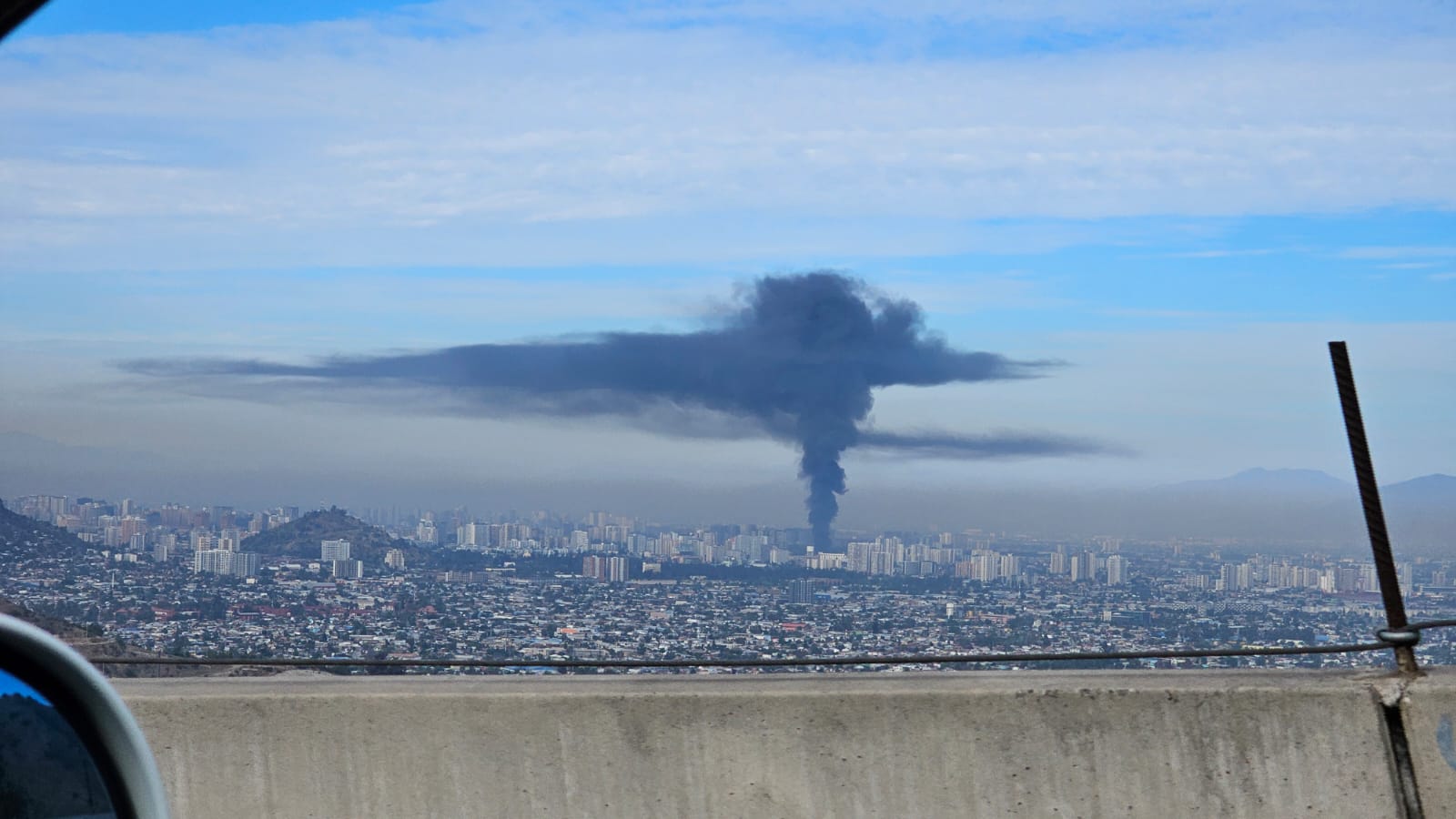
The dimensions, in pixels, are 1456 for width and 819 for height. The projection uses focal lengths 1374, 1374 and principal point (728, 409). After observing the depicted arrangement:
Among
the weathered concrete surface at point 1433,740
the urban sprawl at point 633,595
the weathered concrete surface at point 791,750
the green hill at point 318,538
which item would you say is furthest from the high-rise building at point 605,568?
the weathered concrete surface at point 1433,740

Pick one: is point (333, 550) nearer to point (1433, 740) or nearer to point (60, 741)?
point (1433, 740)

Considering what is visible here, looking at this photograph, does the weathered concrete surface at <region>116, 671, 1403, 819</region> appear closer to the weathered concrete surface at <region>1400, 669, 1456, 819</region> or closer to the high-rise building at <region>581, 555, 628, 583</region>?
the weathered concrete surface at <region>1400, 669, 1456, 819</region>

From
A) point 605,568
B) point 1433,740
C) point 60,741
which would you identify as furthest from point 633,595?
point 60,741

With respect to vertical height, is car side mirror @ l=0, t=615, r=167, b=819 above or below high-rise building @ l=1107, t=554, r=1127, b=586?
below

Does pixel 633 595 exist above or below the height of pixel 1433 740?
above

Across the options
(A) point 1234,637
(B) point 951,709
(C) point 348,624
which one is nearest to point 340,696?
(B) point 951,709

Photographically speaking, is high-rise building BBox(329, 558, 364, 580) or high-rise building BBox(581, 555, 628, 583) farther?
high-rise building BBox(581, 555, 628, 583)

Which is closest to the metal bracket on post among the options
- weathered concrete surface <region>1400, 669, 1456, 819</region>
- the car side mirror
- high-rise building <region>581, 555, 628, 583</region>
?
weathered concrete surface <region>1400, 669, 1456, 819</region>

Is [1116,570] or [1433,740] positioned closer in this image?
[1433,740]
